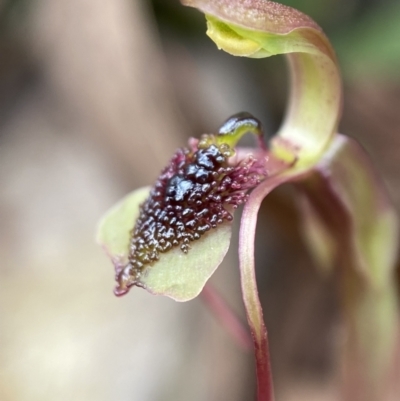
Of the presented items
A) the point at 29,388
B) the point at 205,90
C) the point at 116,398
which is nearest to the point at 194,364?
the point at 116,398

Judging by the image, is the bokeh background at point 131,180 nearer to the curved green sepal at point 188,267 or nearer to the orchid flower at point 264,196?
the orchid flower at point 264,196

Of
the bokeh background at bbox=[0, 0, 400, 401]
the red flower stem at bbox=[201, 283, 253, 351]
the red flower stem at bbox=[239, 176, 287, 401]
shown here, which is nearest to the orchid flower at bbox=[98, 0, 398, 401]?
the red flower stem at bbox=[239, 176, 287, 401]

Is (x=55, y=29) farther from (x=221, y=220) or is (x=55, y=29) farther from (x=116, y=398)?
(x=221, y=220)

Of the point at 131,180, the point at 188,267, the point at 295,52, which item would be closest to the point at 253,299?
the point at 188,267

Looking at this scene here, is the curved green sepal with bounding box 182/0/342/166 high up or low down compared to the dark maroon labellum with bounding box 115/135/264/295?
up

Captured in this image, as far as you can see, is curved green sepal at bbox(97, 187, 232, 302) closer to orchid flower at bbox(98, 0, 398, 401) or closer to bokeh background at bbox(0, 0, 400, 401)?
orchid flower at bbox(98, 0, 398, 401)

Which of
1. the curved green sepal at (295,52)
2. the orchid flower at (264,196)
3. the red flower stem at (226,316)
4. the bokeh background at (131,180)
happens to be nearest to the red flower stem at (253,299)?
the orchid flower at (264,196)
